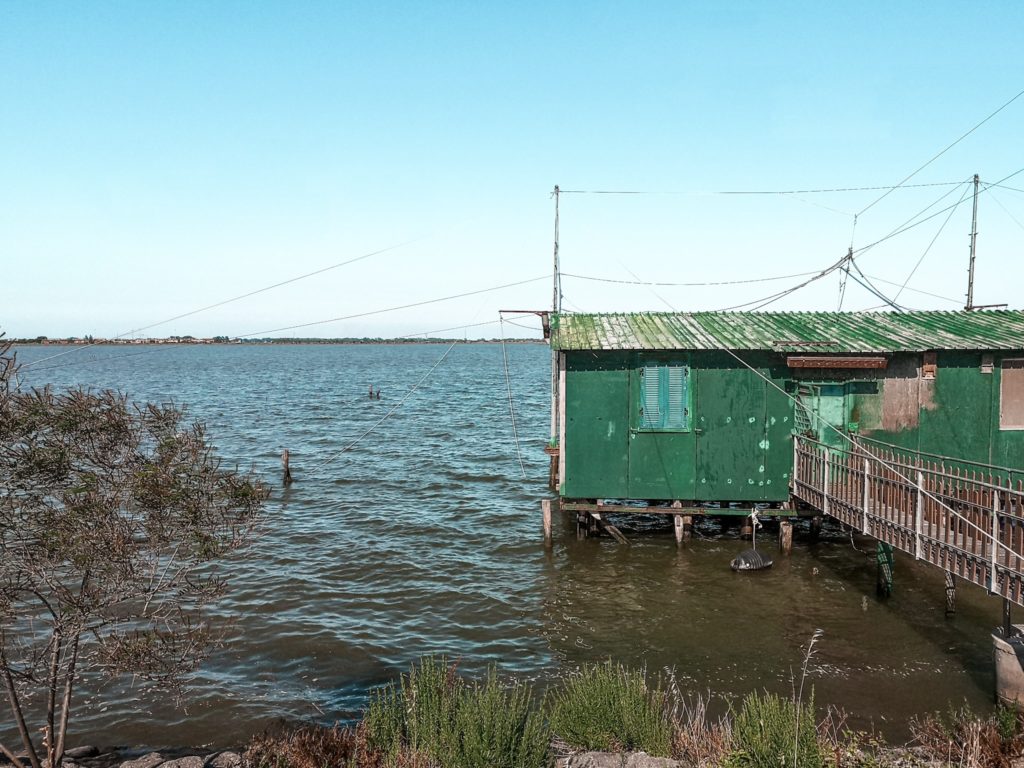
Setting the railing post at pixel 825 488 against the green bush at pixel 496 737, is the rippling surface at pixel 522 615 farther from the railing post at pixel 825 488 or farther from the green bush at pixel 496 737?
the green bush at pixel 496 737

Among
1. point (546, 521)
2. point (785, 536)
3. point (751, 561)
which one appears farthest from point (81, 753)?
point (785, 536)

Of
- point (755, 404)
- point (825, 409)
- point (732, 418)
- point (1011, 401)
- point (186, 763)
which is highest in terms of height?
point (1011, 401)

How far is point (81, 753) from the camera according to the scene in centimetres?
949

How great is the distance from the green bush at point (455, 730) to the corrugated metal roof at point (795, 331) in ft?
31.0

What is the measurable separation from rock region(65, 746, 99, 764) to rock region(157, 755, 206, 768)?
4.63ft

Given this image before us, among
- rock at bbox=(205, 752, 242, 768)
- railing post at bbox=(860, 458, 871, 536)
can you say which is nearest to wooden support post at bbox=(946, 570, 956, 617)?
railing post at bbox=(860, 458, 871, 536)

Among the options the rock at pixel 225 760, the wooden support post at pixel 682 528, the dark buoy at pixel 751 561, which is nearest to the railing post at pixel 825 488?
the dark buoy at pixel 751 561

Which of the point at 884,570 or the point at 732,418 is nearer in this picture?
the point at 884,570

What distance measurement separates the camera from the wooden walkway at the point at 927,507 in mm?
10609

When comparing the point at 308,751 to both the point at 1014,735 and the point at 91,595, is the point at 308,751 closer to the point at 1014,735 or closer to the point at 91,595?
the point at 91,595

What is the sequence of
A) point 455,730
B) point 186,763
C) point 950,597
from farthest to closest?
point 950,597, point 186,763, point 455,730

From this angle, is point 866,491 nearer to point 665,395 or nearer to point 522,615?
point 665,395

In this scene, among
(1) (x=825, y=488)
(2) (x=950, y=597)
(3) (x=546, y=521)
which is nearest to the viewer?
(2) (x=950, y=597)

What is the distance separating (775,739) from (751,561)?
32.3 feet
